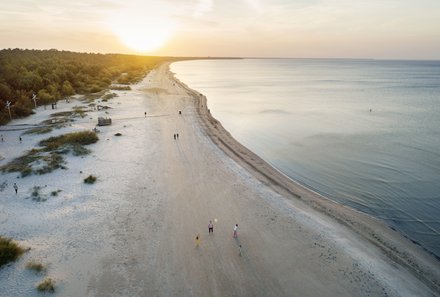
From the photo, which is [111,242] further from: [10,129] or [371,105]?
[371,105]

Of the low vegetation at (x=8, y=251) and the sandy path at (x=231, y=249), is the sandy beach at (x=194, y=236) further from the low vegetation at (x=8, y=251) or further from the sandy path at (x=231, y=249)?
the low vegetation at (x=8, y=251)

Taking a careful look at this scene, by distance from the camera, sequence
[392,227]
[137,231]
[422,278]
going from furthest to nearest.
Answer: [392,227], [137,231], [422,278]

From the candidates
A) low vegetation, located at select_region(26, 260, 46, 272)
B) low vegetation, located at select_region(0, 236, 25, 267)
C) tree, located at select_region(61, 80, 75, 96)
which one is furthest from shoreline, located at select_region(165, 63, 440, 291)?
tree, located at select_region(61, 80, 75, 96)

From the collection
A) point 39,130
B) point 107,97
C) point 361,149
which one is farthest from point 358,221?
point 107,97

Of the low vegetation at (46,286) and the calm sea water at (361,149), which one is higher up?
the calm sea water at (361,149)

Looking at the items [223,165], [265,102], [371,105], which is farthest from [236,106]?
[223,165]

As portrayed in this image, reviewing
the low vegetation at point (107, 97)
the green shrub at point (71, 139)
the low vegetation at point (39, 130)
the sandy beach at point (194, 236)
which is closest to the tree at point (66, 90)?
the low vegetation at point (107, 97)

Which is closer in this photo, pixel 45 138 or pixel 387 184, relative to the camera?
pixel 387 184
